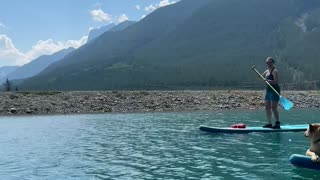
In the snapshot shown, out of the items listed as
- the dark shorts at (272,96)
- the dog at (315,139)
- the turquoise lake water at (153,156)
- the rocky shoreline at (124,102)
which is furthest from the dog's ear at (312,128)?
the rocky shoreline at (124,102)

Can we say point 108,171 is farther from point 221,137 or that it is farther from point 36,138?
point 36,138

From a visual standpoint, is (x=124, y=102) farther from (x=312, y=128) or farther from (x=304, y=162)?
(x=312, y=128)

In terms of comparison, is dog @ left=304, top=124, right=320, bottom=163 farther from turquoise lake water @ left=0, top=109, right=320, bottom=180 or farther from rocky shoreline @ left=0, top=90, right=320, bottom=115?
rocky shoreline @ left=0, top=90, right=320, bottom=115

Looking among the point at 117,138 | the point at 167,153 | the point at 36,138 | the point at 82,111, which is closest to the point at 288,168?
the point at 167,153

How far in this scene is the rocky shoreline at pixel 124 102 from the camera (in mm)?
54344

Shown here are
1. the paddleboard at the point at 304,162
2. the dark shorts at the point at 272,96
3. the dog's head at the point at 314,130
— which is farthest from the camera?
the dark shorts at the point at 272,96

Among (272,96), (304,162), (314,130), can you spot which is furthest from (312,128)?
(272,96)

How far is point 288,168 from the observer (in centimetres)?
1575

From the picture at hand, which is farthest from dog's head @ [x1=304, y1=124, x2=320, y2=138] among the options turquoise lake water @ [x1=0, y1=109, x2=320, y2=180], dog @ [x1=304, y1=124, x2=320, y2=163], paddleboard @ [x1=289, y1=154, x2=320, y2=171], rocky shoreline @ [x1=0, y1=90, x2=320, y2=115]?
rocky shoreline @ [x1=0, y1=90, x2=320, y2=115]

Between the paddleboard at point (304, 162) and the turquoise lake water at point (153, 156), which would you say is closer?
the paddleboard at point (304, 162)

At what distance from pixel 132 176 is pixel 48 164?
4507 millimetres

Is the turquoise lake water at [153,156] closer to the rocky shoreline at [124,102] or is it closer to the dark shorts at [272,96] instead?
the dark shorts at [272,96]

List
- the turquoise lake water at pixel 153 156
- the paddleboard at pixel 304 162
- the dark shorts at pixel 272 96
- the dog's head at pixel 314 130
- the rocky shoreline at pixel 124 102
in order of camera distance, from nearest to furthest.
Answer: the dog's head at pixel 314 130
the paddleboard at pixel 304 162
the turquoise lake water at pixel 153 156
the dark shorts at pixel 272 96
the rocky shoreline at pixel 124 102

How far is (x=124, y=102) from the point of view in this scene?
58.1 meters
